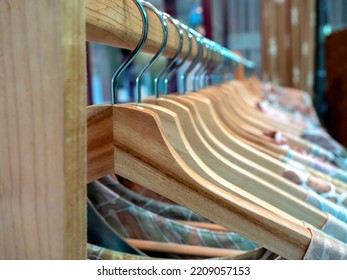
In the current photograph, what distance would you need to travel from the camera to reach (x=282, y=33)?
4.05 metres

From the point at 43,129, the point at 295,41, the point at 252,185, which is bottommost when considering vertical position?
the point at 252,185

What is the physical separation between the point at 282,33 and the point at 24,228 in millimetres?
4060

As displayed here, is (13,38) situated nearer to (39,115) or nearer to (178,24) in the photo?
(39,115)

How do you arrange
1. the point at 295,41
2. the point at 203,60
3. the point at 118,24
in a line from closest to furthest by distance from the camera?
the point at 118,24
the point at 203,60
the point at 295,41

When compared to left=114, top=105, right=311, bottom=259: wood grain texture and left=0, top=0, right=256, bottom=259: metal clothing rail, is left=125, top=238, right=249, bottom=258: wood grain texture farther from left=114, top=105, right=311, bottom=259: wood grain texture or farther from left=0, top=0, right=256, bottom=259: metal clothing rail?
left=0, top=0, right=256, bottom=259: metal clothing rail

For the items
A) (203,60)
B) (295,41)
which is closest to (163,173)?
(203,60)

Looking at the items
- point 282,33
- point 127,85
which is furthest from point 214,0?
point 127,85

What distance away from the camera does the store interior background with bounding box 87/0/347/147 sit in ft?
11.5

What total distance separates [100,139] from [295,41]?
389cm

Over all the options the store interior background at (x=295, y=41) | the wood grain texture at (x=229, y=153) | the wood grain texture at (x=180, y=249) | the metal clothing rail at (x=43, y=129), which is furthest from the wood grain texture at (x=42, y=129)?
the store interior background at (x=295, y=41)

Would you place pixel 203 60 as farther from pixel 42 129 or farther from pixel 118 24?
pixel 42 129

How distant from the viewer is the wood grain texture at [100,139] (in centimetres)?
45

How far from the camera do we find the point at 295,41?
4.01 meters

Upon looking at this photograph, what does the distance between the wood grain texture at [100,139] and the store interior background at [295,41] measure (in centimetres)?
276
